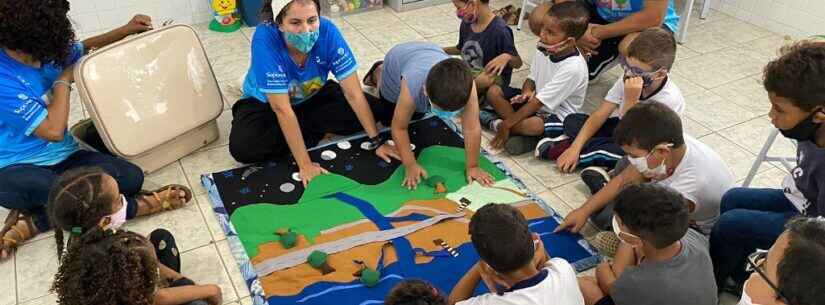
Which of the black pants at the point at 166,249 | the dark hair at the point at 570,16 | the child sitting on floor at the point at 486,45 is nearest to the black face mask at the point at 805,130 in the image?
the dark hair at the point at 570,16

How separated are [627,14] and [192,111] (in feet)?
6.50

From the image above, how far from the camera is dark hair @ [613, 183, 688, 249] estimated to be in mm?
1501

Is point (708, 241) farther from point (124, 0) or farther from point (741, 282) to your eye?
point (124, 0)

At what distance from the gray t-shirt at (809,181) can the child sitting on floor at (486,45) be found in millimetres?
1301

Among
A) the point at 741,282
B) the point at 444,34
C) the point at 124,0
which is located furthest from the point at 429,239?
the point at 124,0

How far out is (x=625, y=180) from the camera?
6.63 feet

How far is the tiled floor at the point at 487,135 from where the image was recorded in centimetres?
199

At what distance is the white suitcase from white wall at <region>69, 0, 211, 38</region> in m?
1.42

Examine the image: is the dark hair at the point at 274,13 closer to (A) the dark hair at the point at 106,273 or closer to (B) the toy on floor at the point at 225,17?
(A) the dark hair at the point at 106,273

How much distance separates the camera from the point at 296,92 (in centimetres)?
252

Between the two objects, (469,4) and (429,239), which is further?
(469,4)

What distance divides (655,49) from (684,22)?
1.58 meters

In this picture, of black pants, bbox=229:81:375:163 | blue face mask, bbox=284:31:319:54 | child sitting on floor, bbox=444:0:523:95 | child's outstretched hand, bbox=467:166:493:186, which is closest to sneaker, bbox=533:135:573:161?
child's outstretched hand, bbox=467:166:493:186

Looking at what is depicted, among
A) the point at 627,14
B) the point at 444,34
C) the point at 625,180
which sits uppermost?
the point at 627,14
